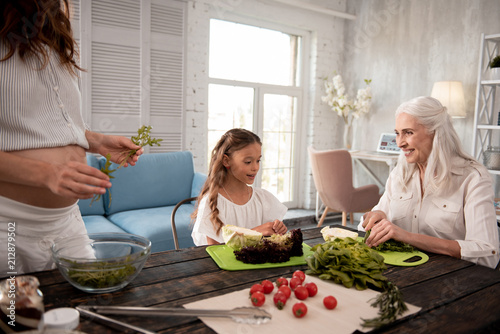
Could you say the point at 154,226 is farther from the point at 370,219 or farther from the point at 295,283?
the point at 295,283

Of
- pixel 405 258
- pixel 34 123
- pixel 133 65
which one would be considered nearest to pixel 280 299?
pixel 405 258

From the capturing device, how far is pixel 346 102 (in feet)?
17.3

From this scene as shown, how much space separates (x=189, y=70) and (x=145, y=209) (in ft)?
5.64

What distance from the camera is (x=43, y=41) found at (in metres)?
1.17

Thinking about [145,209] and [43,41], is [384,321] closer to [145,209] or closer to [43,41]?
[43,41]

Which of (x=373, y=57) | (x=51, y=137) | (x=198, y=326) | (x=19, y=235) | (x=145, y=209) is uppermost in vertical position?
(x=373, y=57)

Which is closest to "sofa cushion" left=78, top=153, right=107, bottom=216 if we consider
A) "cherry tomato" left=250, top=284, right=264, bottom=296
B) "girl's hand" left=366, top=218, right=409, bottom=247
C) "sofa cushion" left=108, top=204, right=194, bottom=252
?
"sofa cushion" left=108, top=204, right=194, bottom=252

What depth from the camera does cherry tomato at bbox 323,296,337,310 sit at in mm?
1024

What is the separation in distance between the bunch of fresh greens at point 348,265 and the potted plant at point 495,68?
3.22 m

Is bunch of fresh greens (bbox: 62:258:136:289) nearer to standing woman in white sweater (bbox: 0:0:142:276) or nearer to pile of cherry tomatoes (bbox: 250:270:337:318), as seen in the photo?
standing woman in white sweater (bbox: 0:0:142:276)

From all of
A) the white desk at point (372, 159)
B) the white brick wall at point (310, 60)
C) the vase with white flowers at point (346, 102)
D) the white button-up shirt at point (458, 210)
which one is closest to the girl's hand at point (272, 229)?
the white button-up shirt at point (458, 210)

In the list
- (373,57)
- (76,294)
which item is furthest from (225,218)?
(373,57)

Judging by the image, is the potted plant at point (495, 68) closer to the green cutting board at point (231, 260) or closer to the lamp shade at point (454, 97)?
the lamp shade at point (454, 97)

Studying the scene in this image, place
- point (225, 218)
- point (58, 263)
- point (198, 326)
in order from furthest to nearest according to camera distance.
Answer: point (225, 218), point (58, 263), point (198, 326)
